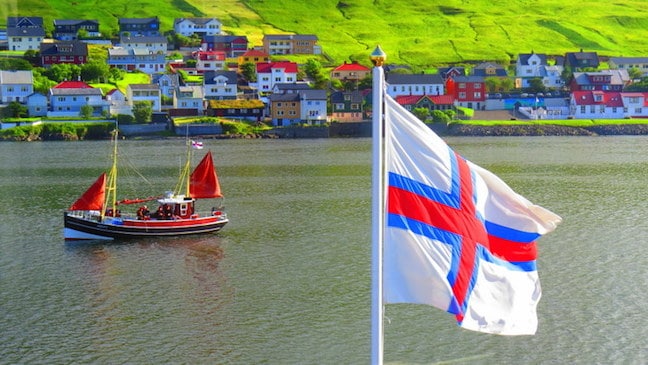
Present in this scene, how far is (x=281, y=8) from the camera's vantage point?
6063 inches

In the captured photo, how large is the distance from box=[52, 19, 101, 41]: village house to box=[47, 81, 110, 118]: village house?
3717cm

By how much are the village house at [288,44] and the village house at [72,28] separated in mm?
22705

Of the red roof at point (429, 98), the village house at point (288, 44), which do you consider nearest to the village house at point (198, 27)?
the village house at point (288, 44)

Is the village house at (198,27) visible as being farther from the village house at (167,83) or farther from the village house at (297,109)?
the village house at (297,109)

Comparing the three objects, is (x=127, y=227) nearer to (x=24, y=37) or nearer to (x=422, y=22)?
(x=24, y=37)

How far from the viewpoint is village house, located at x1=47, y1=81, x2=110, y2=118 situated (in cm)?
9019

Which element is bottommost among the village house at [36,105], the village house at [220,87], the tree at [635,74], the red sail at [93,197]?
the red sail at [93,197]

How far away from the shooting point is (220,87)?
96.6m

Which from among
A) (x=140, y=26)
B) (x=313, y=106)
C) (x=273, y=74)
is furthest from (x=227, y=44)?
(x=313, y=106)

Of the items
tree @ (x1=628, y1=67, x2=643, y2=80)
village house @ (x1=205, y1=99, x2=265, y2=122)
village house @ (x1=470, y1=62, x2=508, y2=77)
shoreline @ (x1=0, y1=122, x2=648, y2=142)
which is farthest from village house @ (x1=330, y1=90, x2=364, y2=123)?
tree @ (x1=628, y1=67, x2=643, y2=80)

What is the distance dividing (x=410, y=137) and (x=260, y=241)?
82.2 ft

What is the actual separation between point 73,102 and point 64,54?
60.2ft

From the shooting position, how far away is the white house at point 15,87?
9300cm

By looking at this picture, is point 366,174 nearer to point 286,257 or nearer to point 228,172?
point 228,172
